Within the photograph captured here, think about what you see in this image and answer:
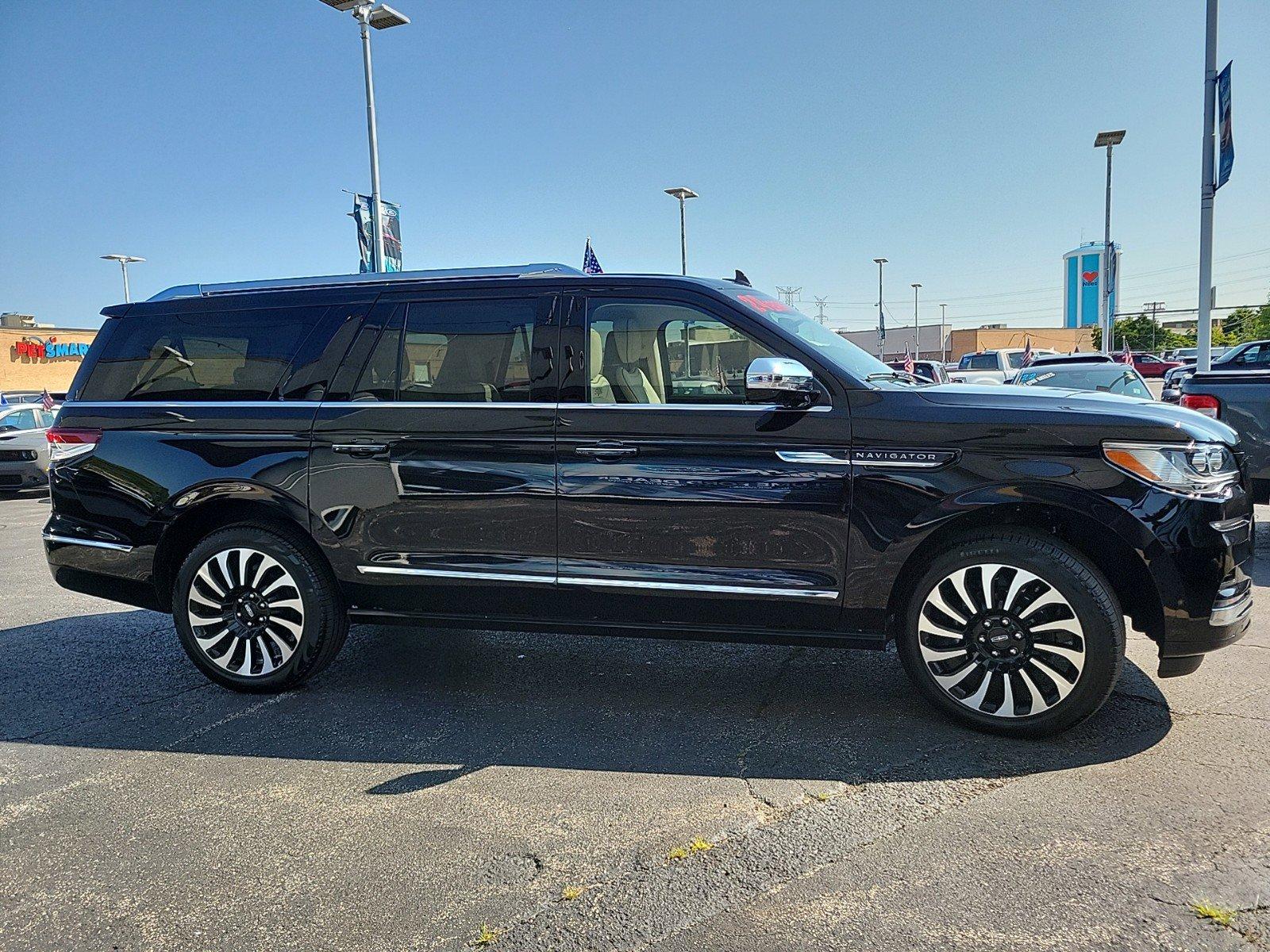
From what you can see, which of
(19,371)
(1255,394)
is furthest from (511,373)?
(19,371)

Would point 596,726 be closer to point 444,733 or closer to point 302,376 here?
point 444,733

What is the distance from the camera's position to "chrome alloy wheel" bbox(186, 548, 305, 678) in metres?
4.47

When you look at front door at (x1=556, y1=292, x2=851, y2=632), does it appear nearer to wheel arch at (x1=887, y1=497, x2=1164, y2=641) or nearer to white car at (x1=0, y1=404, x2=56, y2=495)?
wheel arch at (x1=887, y1=497, x2=1164, y2=641)

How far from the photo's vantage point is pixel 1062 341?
387 ft

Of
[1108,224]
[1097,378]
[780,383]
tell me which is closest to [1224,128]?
[1097,378]

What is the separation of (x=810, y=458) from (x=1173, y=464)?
4.40 ft

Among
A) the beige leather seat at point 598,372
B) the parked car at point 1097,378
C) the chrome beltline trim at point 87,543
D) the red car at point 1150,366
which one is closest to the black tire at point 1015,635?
the beige leather seat at point 598,372

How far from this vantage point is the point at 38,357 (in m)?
55.7

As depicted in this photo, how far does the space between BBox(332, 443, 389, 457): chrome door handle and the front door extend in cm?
87

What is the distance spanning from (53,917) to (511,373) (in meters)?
2.56

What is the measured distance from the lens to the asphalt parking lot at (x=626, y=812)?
258 centimetres

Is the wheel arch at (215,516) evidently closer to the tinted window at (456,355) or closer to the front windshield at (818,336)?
the tinted window at (456,355)

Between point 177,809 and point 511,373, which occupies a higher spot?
point 511,373

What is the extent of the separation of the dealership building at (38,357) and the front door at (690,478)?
5890 cm
